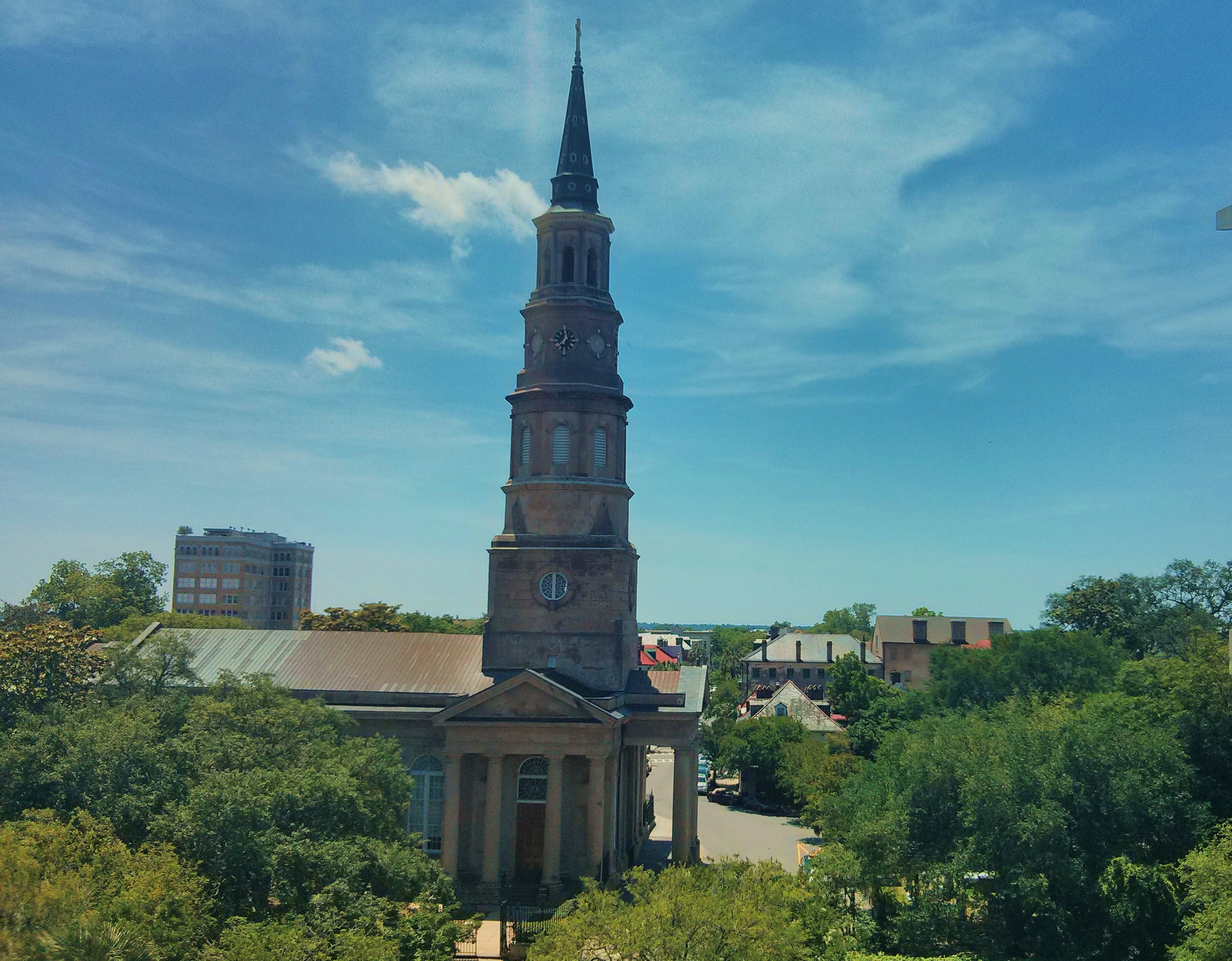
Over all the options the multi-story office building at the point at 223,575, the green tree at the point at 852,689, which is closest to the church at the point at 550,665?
the green tree at the point at 852,689

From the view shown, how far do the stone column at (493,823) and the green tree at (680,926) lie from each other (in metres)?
16.3

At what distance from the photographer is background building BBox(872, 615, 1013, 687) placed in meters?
117

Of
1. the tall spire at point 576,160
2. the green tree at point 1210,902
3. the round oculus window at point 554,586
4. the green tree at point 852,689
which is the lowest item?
the green tree at point 1210,902

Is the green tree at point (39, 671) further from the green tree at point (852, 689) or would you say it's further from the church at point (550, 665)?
the green tree at point (852, 689)

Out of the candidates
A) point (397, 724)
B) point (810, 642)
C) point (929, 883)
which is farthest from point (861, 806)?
point (810, 642)

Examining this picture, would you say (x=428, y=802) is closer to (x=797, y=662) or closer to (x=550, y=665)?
(x=550, y=665)

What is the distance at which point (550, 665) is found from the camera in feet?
142

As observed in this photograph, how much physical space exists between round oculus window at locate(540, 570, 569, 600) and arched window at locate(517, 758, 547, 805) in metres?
6.62

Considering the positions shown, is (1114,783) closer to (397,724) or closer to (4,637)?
(397,724)

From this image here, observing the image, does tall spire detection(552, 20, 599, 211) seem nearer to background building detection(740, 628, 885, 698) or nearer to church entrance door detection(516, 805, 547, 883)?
church entrance door detection(516, 805, 547, 883)

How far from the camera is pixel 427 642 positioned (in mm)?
46969

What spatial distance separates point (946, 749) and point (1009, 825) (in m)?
3.51

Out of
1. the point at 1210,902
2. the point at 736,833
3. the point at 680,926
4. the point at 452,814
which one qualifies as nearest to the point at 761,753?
the point at 736,833

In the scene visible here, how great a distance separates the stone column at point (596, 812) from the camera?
39125 millimetres
